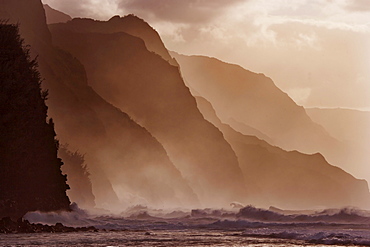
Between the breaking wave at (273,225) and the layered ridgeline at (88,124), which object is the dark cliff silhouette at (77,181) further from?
the breaking wave at (273,225)

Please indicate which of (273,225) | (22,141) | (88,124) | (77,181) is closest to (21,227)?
(22,141)

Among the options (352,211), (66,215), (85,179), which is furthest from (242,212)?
(85,179)

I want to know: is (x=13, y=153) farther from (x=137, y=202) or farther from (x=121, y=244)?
(x=137, y=202)

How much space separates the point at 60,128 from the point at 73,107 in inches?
229

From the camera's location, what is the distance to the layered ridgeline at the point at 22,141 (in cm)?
6194

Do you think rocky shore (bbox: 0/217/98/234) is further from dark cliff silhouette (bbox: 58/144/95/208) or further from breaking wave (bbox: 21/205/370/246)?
dark cliff silhouette (bbox: 58/144/95/208)

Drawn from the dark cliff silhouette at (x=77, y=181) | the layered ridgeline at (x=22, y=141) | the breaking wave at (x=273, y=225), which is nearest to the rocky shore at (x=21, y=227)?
the layered ridgeline at (x=22, y=141)

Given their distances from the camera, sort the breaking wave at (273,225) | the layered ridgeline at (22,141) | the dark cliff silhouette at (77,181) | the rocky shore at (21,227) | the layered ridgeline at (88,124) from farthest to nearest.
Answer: the layered ridgeline at (88,124) < the dark cliff silhouette at (77,181) < the layered ridgeline at (22,141) < the rocky shore at (21,227) < the breaking wave at (273,225)

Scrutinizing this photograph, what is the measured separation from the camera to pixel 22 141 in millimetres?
64312

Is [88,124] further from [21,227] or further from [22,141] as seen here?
[21,227]

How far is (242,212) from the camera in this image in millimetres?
89875

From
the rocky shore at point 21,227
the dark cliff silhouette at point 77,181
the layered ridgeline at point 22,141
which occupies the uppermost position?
the dark cliff silhouette at point 77,181

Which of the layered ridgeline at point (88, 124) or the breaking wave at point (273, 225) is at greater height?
the layered ridgeline at point (88, 124)

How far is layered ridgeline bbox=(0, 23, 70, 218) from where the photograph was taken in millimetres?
61938
